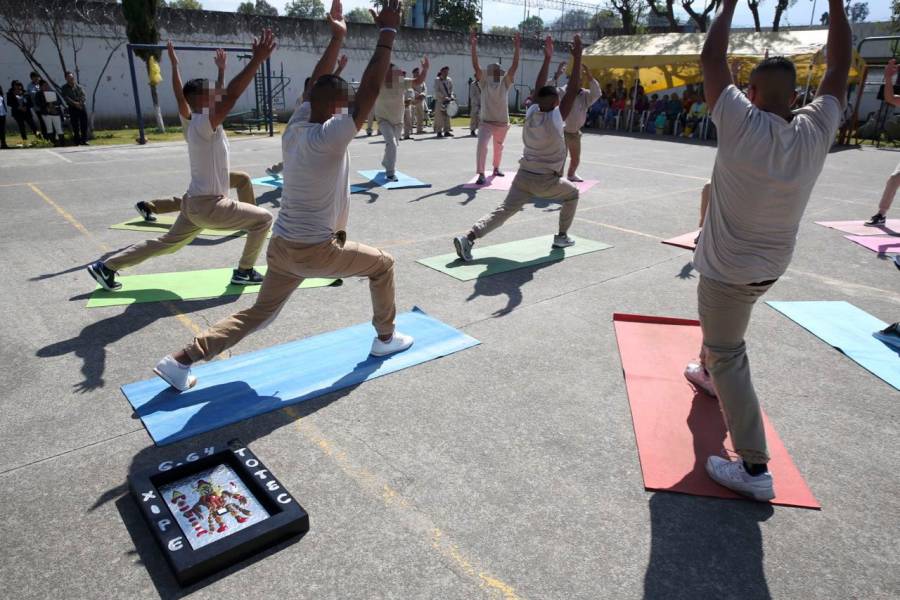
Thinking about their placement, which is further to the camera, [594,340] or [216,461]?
[594,340]

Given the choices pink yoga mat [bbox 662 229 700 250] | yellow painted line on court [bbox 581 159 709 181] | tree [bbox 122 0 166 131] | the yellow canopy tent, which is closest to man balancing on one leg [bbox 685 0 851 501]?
pink yoga mat [bbox 662 229 700 250]

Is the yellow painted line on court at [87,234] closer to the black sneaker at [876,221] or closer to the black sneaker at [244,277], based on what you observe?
the black sneaker at [244,277]

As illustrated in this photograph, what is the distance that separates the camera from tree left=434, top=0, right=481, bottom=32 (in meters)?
46.3

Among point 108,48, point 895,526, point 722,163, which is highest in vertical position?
point 108,48

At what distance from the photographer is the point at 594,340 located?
15.5ft

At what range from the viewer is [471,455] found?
3.23 meters

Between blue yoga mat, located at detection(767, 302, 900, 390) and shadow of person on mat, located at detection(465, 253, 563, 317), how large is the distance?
88.8 inches

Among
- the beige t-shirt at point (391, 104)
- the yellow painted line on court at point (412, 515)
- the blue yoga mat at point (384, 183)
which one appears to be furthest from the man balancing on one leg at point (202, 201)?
the beige t-shirt at point (391, 104)

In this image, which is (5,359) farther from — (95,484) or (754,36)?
(754,36)

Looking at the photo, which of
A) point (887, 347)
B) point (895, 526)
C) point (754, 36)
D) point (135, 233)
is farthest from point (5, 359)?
point (754, 36)

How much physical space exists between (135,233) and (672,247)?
6.56 m

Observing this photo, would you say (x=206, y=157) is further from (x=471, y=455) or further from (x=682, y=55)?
(x=682, y=55)

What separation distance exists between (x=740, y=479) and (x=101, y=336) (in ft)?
14.3

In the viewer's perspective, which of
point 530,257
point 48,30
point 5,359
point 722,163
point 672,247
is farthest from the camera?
point 48,30
